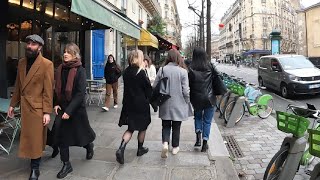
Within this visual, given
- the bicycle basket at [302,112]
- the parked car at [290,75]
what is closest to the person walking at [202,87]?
the bicycle basket at [302,112]

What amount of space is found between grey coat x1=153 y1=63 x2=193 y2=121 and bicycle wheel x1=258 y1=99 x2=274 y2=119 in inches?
179

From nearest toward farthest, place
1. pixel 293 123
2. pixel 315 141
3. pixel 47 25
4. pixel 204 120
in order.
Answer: pixel 315 141 < pixel 293 123 < pixel 204 120 < pixel 47 25

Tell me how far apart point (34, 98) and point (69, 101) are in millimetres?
466

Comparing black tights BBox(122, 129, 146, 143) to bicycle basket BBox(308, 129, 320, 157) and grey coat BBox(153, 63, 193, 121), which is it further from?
bicycle basket BBox(308, 129, 320, 157)

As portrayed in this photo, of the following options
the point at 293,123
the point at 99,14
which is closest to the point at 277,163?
the point at 293,123

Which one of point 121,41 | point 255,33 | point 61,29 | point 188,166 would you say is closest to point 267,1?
→ point 255,33

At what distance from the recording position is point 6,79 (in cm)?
890

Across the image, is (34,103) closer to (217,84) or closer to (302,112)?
(217,84)

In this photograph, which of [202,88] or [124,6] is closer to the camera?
[202,88]

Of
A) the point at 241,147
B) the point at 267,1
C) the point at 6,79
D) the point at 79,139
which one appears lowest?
the point at 241,147

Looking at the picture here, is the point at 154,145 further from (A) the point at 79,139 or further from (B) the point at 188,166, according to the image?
(A) the point at 79,139

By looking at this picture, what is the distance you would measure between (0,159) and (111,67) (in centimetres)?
516

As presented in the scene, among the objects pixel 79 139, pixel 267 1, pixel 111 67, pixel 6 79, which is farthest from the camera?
pixel 267 1

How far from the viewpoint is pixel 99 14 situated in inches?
288
